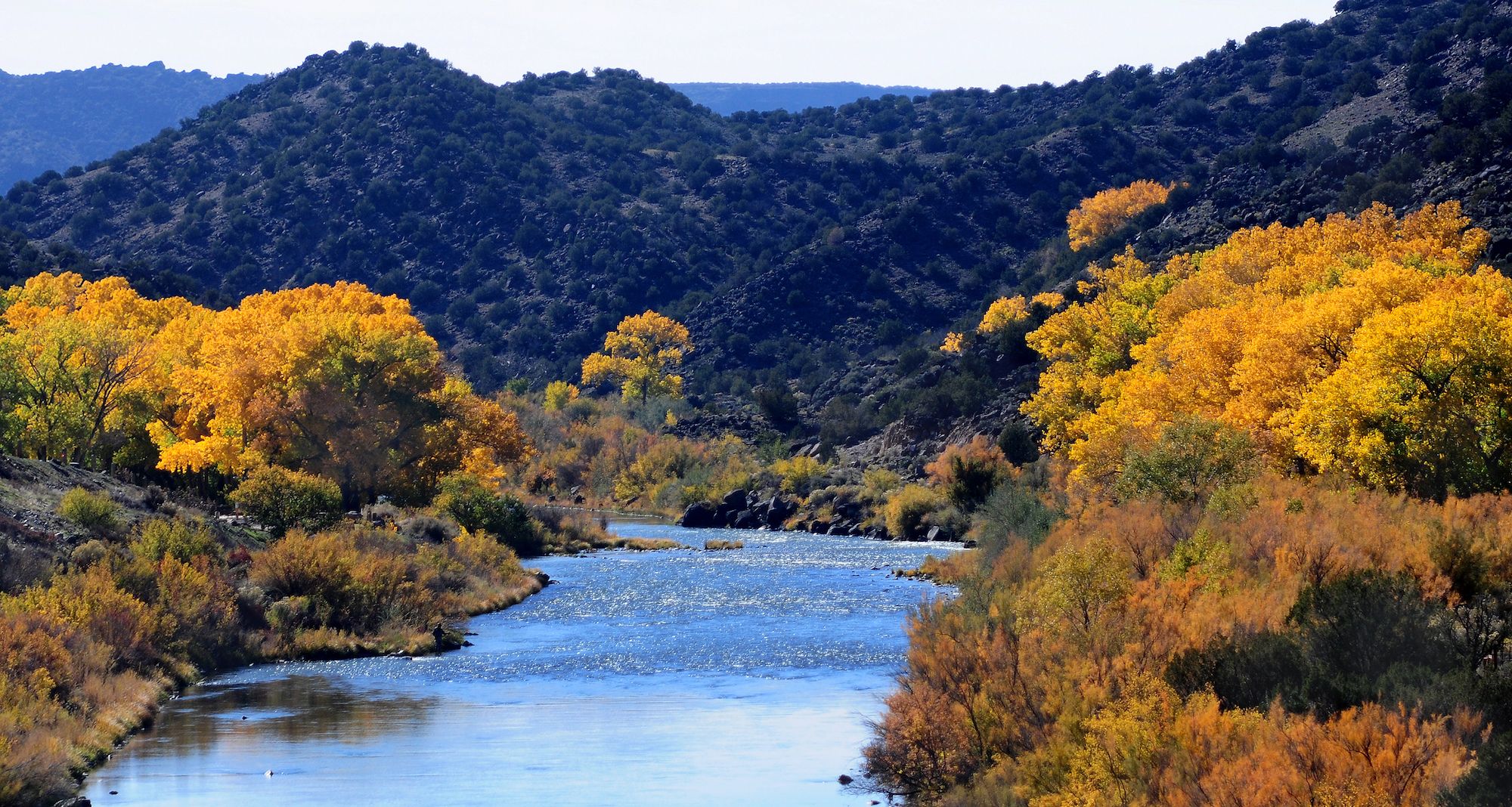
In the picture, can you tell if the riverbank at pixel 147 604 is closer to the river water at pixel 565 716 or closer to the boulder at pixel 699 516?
the river water at pixel 565 716

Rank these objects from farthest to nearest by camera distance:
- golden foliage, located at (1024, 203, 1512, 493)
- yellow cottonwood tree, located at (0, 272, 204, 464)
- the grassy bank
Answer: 1. yellow cottonwood tree, located at (0, 272, 204, 464)
2. golden foliage, located at (1024, 203, 1512, 493)
3. the grassy bank

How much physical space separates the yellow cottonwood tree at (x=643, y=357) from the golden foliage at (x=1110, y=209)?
37419 mm

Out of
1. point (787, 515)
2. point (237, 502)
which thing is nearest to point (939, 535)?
point (787, 515)

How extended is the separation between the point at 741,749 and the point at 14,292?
7663 cm

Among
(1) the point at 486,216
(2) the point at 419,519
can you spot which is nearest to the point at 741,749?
(2) the point at 419,519

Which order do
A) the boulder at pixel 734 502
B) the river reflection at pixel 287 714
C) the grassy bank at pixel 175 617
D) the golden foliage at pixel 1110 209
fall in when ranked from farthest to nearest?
1. the golden foliage at pixel 1110 209
2. the boulder at pixel 734 502
3. the river reflection at pixel 287 714
4. the grassy bank at pixel 175 617

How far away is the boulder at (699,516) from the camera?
93250mm

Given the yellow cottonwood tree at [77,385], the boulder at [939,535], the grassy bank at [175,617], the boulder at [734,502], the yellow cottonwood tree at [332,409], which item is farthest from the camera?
the boulder at [734,502]

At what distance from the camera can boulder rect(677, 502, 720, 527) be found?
306 feet

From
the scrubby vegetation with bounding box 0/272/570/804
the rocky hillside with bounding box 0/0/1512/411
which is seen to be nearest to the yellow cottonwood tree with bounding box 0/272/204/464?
the scrubby vegetation with bounding box 0/272/570/804

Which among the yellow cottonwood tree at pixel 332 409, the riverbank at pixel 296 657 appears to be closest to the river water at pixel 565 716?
the riverbank at pixel 296 657

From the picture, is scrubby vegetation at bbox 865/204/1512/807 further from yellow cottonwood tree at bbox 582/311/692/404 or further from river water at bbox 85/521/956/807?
yellow cottonwood tree at bbox 582/311/692/404

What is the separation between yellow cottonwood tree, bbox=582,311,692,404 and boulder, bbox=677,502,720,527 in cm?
4361

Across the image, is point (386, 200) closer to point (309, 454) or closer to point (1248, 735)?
point (309, 454)
